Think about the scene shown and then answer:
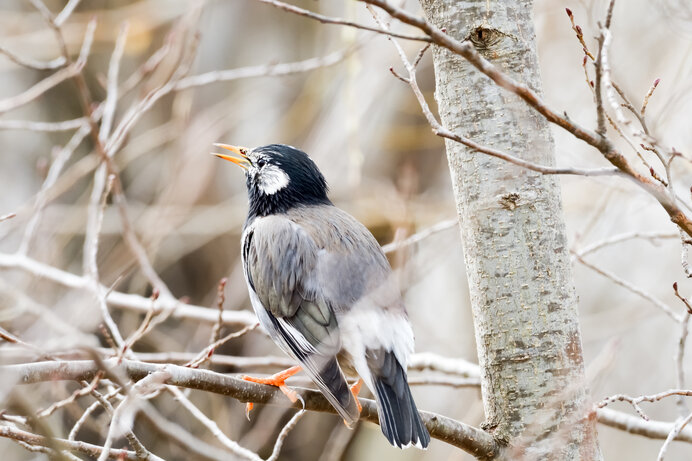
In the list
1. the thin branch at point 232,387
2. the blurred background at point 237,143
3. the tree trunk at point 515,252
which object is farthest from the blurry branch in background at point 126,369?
the blurred background at point 237,143

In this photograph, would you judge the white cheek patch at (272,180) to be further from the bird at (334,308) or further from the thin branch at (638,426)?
the thin branch at (638,426)

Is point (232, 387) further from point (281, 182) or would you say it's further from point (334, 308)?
point (281, 182)

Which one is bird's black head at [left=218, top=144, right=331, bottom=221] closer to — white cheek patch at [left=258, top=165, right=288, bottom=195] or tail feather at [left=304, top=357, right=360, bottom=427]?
white cheek patch at [left=258, top=165, right=288, bottom=195]

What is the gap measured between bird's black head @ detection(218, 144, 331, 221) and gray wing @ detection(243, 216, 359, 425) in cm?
34

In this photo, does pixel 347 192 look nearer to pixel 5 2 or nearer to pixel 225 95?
pixel 225 95

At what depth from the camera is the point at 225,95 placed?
8109 mm

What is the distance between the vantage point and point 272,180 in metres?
4.54

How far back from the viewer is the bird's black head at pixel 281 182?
4.48 meters

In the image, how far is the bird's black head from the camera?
4477 millimetres

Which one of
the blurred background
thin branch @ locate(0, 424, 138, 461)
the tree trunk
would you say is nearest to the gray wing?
the tree trunk

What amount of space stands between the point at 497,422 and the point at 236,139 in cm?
569

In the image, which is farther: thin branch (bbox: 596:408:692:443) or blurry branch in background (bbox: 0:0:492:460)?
thin branch (bbox: 596:408:692:443)

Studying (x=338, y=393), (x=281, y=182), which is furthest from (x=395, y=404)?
(x=281, y=182)

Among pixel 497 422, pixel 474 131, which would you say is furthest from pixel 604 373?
pixel 474 131
